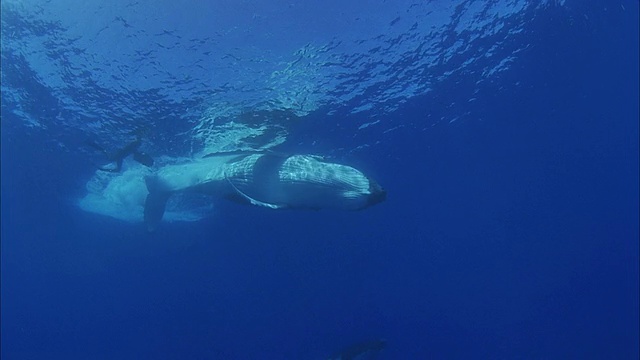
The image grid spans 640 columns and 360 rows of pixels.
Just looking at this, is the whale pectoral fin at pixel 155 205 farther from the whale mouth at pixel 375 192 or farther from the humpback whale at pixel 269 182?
the whale mouth at pixel 375 192

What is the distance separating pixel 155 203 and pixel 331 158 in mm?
7407

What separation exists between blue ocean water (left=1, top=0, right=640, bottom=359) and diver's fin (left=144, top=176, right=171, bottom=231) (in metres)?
1.55

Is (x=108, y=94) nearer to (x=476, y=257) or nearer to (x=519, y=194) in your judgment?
(x=519, y=194)

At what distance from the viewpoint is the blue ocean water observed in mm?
10867

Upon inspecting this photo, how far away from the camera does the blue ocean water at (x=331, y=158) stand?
10867 mm

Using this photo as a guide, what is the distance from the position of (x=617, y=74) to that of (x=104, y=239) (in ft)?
96.6

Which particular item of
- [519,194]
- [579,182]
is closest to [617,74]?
[519,194]

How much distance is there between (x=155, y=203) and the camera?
665 inches

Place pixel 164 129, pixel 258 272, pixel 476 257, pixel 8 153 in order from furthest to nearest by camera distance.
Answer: pixel 476 257, pixel 258 272, pixel 8 153, pixel 164 129

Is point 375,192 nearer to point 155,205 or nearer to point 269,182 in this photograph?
point 269,182

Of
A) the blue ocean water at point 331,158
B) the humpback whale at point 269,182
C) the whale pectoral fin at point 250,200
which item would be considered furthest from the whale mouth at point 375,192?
the blue ocean water at point 331,158

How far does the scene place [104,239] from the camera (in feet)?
87.2

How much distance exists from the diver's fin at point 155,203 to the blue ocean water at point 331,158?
60.9 inches

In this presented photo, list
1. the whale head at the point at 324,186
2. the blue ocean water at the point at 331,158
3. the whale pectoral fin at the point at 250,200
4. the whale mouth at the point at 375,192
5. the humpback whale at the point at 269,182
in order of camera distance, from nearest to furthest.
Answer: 1. the whale mouth at the point at 375,192
2. the whale head at the point at 324,186
3. the humpback whale at the point at 269,182
4. the whale pectoral fin at the point at 250,200
5. the blue ocean water at the point at 331,158
